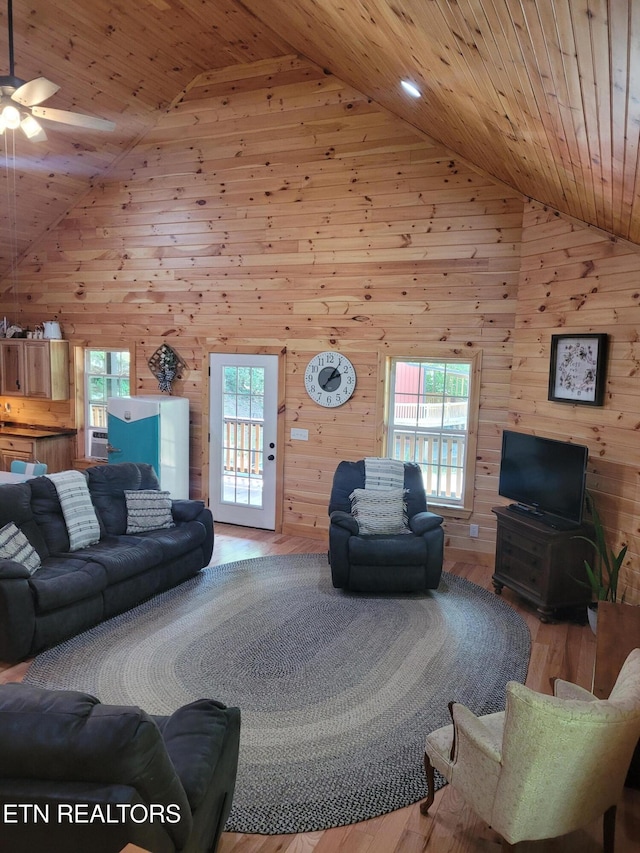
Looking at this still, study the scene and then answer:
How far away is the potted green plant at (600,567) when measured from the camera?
407cm

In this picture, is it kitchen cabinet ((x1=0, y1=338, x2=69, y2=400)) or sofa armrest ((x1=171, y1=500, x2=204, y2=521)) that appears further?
kitchen cabinet ((x1=0, y1=338, x2=69, y2=400))

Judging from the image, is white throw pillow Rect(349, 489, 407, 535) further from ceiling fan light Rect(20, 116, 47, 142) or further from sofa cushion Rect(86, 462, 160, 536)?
ceiling fan light Rect(20, 116, 47, 142)

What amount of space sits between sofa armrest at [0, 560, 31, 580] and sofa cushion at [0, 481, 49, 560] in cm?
68

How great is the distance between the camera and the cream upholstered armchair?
1.96m

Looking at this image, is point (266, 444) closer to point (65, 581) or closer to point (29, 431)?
point (65, 581)

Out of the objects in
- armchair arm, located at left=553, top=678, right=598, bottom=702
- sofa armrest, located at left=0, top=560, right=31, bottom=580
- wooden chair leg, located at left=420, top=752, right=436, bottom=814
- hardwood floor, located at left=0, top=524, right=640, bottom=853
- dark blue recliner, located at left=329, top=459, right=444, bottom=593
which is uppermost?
sofa armrest, located at left=0, top=560, right=31, bottom=580

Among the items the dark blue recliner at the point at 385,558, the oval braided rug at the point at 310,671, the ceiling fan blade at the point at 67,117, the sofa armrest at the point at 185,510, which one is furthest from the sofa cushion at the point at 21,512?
the ceiling fan blade at the point at 67,117

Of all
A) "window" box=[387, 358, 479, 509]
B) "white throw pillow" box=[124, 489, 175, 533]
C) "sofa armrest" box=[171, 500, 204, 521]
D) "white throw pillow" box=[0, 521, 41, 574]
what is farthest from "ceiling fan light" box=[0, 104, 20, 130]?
"window" box=[387, 358, 479, 509]

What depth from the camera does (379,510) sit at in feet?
17.4

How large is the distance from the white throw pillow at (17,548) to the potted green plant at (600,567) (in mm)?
3786

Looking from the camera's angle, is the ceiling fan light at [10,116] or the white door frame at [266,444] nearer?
the ceiling fan light at [10,116]

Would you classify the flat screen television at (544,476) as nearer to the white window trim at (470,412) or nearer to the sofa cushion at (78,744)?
the white window trim at (470,412)

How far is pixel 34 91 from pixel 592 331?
164 inches

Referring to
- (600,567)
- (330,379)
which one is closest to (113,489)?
(330,379)
